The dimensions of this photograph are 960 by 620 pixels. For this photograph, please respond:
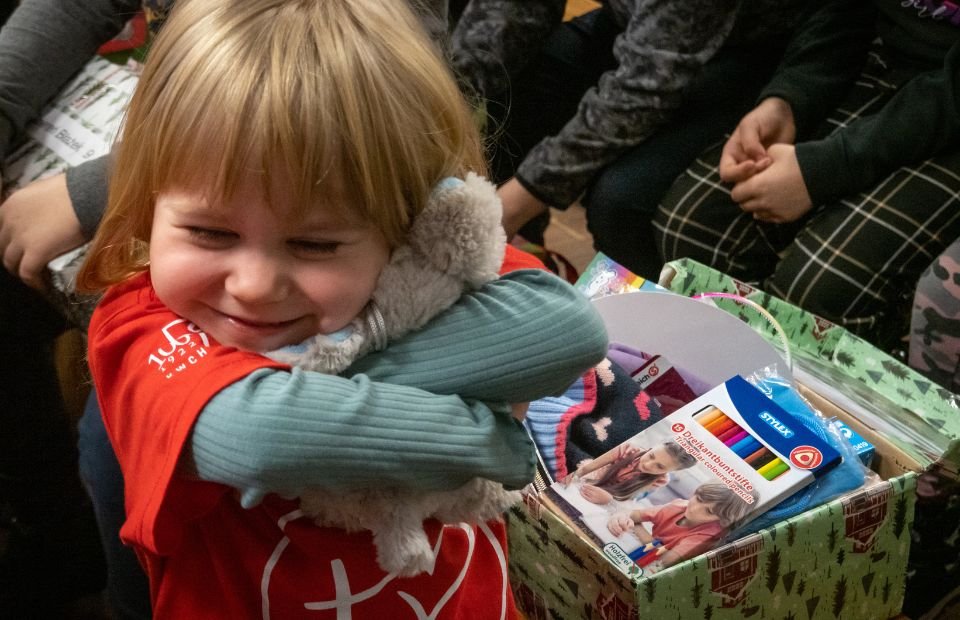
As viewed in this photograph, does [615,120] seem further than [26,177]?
Yes

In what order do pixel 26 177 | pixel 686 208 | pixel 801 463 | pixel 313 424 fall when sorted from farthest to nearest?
1. pixel 686 208
2. pixel 26 177
3. pixel 801 463
4. pixel 313 424

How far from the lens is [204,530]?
1.96 feet

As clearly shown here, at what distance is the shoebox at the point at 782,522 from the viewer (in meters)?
0.75

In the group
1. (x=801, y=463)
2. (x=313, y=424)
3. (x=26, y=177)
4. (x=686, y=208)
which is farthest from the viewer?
(x=686, y=208)

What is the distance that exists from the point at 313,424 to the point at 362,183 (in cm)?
15

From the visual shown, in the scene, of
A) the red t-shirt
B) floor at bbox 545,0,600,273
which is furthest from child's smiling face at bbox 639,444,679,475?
floor at bbox 545,0,600,273

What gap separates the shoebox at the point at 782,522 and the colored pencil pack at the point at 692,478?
0.02 meters

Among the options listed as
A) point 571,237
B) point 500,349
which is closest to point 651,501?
point 500,349

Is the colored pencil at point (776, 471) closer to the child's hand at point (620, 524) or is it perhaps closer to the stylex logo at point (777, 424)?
the stylex logo at point (777, 424)

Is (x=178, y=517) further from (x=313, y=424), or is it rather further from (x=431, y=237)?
(x=431, y=237)

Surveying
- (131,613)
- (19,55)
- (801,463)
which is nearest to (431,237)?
(801,463)

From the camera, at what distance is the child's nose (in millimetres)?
526

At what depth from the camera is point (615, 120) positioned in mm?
1229

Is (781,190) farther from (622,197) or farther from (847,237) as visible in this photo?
(622,197)
